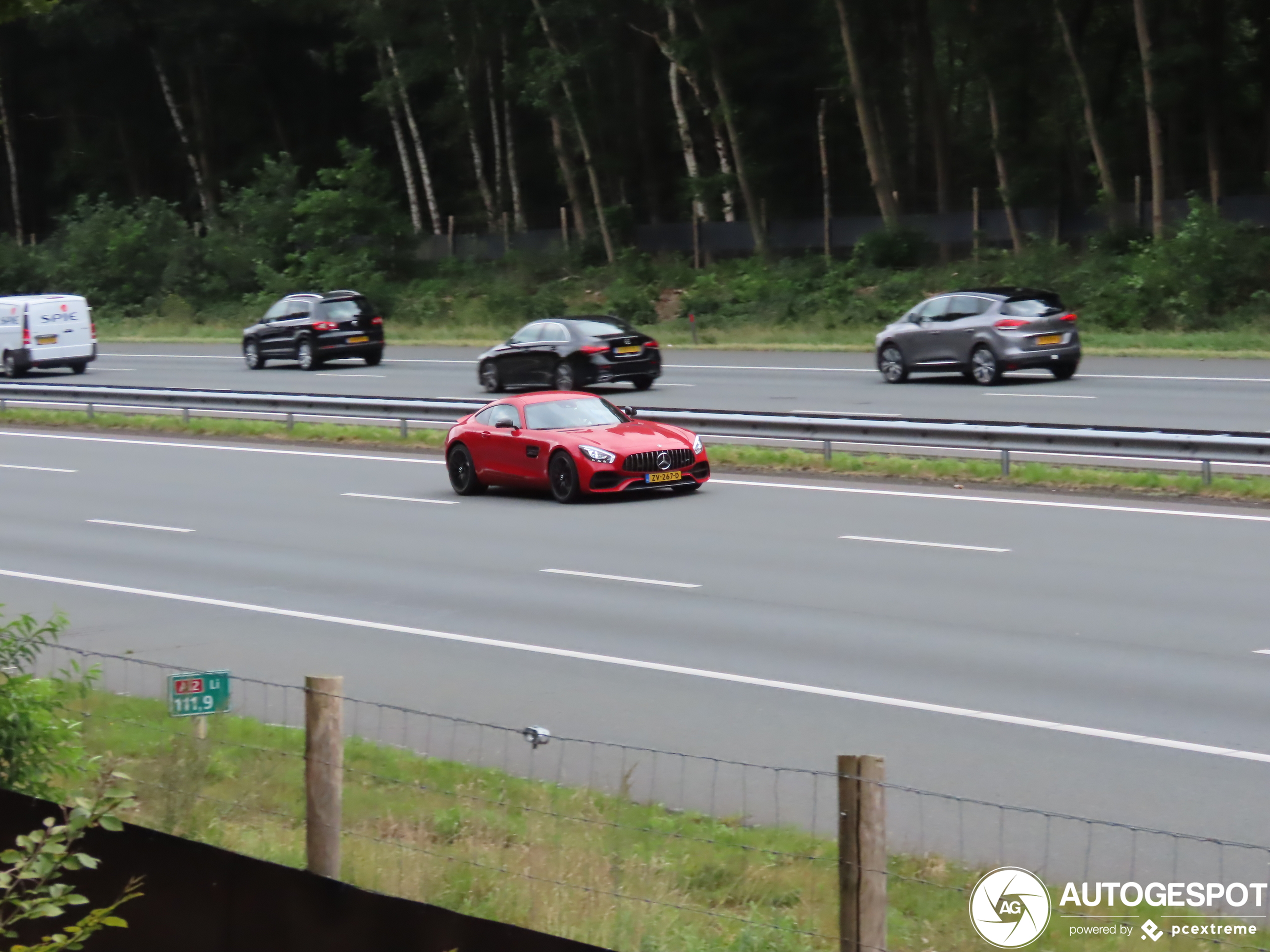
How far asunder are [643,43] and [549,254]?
1008 centimetres

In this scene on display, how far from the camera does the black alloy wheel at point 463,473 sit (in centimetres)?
2100

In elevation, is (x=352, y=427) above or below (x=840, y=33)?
below

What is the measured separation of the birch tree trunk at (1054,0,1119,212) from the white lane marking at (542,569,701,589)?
3479 cm

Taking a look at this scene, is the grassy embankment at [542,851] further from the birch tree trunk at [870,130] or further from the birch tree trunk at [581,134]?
the birch tree trunk at [581,134]

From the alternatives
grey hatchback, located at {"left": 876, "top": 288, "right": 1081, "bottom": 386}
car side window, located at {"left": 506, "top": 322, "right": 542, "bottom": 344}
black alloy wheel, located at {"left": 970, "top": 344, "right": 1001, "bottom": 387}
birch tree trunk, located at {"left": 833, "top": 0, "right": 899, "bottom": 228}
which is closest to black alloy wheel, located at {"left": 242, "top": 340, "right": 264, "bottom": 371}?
car side window, located at {"left": 506, "top": 322, "right": 542, "bottom": 344}

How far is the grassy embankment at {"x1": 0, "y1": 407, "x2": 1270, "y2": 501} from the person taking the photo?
61.9 ft

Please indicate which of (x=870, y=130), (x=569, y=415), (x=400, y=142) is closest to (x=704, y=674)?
(x=569, y=415)

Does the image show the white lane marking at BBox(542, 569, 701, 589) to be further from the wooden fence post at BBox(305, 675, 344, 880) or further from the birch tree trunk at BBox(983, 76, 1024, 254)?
the birch tree trunk at BBox(983, 76, 1024, 254)

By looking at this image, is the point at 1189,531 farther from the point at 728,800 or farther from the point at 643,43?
the point at 643,43

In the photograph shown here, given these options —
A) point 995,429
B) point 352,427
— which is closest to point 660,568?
point 995,429

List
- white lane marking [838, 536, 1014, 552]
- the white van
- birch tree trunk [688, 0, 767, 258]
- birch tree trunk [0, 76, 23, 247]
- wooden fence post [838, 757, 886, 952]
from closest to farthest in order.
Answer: wooden fence post [838, 757, 886, 952] < white lane marking [838, 536, 1014, 552] < the white van < birch tree trunk [688, 0, 767, 258] < birch tree trunk [0, 76, 23, 247]

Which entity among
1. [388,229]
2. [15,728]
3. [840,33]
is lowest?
[15,728]

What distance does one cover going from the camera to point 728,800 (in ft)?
27.9

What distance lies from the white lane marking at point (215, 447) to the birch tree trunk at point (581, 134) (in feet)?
99.8
